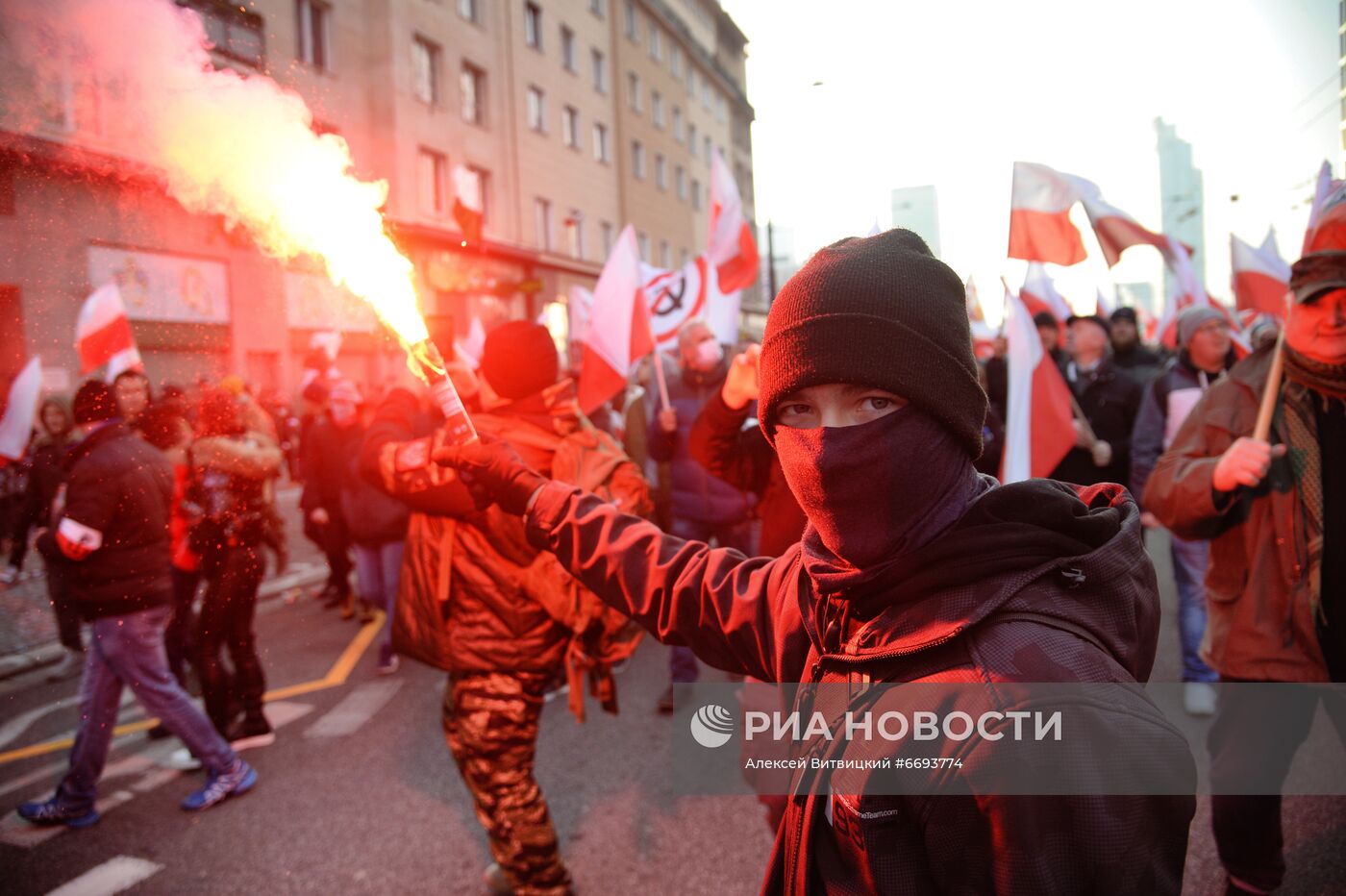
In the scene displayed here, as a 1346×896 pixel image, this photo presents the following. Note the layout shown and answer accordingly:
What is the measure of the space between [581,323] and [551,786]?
7.27m

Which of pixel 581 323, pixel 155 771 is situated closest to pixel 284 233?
pixel 155 771

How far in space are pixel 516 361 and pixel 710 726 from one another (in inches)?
59.1

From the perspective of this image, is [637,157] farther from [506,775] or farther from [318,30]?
[506,775]

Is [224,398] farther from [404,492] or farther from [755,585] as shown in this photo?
[755,585]

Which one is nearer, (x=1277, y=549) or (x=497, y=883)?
(x=1277, y=549)

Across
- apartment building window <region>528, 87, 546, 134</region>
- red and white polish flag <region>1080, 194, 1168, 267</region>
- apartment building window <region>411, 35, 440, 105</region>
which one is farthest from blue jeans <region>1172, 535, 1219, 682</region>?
apartment building window <region>411, 35, 440, 105</region>

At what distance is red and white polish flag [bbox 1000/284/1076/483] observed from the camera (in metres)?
4.38

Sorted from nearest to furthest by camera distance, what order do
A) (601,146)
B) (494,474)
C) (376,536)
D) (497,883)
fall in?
1. (494,474)
2. (497,883)
3. (376,536)
4. (601,146)

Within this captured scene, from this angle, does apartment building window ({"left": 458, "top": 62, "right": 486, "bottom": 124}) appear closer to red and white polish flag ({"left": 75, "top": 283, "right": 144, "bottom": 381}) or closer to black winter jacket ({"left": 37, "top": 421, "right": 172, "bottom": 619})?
red and white polish flag ({"left": 75, "top": 283, "right": 144, "bottom": 381})

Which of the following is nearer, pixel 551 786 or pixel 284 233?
pixel 284 233

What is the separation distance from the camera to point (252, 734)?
185 inches

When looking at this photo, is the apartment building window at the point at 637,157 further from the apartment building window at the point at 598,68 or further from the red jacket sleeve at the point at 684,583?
the red jacket sleeve at the point at 684,583

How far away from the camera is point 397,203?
1428 centimetres

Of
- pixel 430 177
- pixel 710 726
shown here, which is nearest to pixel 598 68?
pixel 430 177
